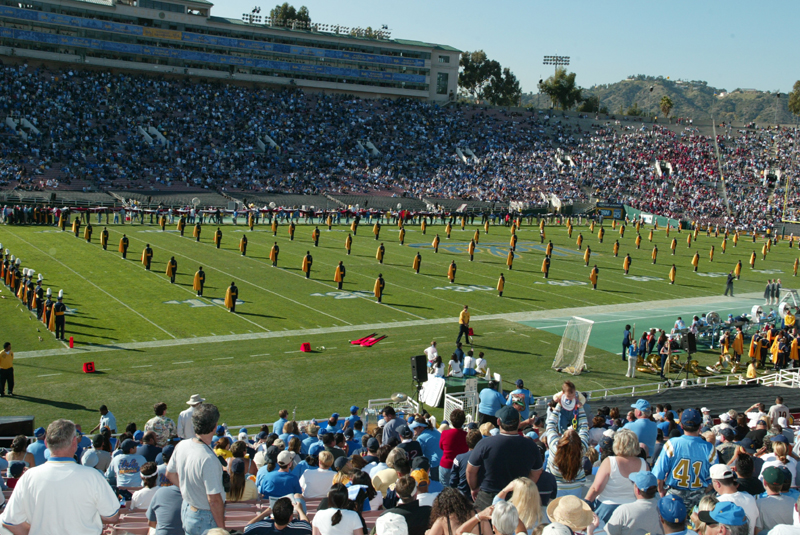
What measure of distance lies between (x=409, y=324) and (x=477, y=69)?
8905cm

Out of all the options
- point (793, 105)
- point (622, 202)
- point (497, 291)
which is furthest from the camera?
point (793, 105)

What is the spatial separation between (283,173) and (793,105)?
255ft

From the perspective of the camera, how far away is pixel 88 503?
3.94m

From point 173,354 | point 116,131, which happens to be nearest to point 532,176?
point 116,131

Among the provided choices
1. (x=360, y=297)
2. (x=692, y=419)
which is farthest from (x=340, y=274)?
(x=692, y=419)

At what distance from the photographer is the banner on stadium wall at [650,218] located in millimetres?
57000

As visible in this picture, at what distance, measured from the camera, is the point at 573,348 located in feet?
60.6

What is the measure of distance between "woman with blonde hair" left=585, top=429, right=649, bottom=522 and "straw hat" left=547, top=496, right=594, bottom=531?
46.2 inches

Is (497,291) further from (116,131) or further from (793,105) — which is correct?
(793,105)

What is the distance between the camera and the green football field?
15188 millimetres

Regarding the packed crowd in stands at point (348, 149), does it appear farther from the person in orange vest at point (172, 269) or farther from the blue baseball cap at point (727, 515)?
the blue baseball cap at point (727, 515)

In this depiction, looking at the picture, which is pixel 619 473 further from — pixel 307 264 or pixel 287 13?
pixel 287 13

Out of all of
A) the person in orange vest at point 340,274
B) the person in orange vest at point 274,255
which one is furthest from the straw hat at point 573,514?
the person in orange vest at point 274,255

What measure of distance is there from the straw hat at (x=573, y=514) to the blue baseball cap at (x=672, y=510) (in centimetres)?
51
